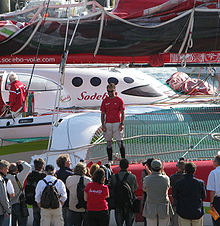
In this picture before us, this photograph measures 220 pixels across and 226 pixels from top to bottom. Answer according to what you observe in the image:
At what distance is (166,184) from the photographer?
298 inches

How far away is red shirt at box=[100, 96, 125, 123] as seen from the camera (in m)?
10.0

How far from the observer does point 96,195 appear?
25.0ft

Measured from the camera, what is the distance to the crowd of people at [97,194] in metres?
7.54

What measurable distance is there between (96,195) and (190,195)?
4.24ft

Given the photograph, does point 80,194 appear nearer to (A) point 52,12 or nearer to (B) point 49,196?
(B) point 49,196

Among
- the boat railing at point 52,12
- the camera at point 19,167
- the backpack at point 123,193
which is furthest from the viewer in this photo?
the boat railing at point 52,12

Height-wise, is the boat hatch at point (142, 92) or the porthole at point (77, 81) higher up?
the porthole at point (77, 81)

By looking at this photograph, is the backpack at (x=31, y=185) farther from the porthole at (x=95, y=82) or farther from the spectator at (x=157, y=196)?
the porthole at (x=95, y=82)

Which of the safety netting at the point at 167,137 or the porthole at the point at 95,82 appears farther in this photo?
the porthole at the point at 95,82

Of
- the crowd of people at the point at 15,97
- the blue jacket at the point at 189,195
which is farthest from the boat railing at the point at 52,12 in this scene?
the blue jacket at the point at 189,195

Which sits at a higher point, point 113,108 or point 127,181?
point 113,108

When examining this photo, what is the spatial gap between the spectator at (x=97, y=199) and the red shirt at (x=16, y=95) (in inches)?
233

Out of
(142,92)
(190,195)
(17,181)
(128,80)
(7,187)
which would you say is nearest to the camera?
(190,195)

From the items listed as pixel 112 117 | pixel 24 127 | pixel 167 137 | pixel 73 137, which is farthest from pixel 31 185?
pixel 24 127
